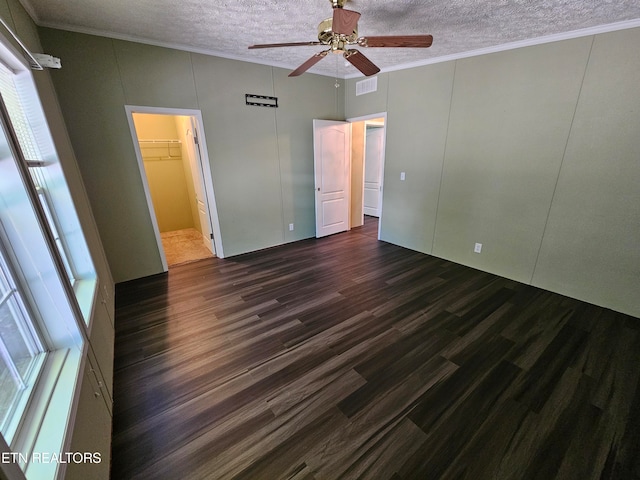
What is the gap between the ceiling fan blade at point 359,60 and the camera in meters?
2.02

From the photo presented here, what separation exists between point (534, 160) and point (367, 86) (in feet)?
8.71

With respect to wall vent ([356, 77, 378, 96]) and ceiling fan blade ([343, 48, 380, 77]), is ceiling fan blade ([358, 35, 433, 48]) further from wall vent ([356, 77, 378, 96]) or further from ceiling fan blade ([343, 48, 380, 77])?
wall vent ([356, 77, 378, 96])

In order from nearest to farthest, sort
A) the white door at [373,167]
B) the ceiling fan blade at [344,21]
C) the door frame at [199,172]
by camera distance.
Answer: the ceiling fan blade at [344,21], the door frame at [199,172], the white door at [373,167]

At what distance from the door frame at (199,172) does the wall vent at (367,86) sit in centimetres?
259

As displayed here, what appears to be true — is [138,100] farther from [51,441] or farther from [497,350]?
[497,350]

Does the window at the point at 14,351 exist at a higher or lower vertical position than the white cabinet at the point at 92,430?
higher

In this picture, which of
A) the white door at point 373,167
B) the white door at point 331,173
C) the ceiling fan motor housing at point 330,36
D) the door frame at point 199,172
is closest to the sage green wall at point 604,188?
the ceiling fan motor housing at point 330,36

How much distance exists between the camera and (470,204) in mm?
3441

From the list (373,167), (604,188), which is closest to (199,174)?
(373,167)

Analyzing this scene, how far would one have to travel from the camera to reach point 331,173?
4742mm

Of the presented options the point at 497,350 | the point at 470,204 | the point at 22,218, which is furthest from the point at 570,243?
the point at 22,218

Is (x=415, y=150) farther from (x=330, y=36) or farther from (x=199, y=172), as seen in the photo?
(x=199, y=172)

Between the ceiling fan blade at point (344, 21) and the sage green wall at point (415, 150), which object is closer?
the ceiling fan blade at point (344, 21)

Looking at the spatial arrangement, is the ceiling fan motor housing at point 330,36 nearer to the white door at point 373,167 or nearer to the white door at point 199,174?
the white door at point 199,174
